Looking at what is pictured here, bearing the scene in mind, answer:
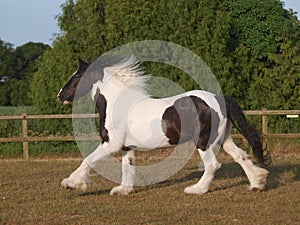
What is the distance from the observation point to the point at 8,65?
191ft

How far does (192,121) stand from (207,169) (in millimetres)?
711

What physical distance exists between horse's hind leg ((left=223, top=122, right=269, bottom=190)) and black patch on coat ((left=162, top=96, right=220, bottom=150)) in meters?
→ 0.41

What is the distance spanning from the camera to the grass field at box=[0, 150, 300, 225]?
609 cm

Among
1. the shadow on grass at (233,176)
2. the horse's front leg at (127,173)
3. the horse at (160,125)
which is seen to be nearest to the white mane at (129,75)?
the horse at (160,125)

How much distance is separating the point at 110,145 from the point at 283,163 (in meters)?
4.98

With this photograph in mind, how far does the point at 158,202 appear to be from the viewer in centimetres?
718

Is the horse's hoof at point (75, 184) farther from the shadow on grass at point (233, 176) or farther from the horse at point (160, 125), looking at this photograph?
the shadow on grass at point (233, 176)

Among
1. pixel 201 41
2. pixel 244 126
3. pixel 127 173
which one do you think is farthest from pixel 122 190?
pixel 201 41

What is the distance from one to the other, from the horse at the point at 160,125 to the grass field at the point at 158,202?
1.03ft

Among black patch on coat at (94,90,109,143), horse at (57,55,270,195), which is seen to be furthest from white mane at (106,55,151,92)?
black patch on coat at (94,90,109,143)

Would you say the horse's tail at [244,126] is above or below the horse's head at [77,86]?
below

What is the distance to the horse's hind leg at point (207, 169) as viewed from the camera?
7633 mm

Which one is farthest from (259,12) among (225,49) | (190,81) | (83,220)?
(83,220)

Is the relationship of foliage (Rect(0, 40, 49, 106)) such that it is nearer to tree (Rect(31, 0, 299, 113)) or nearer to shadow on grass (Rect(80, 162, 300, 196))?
tree (Rect(31, 0, 299, 113))
